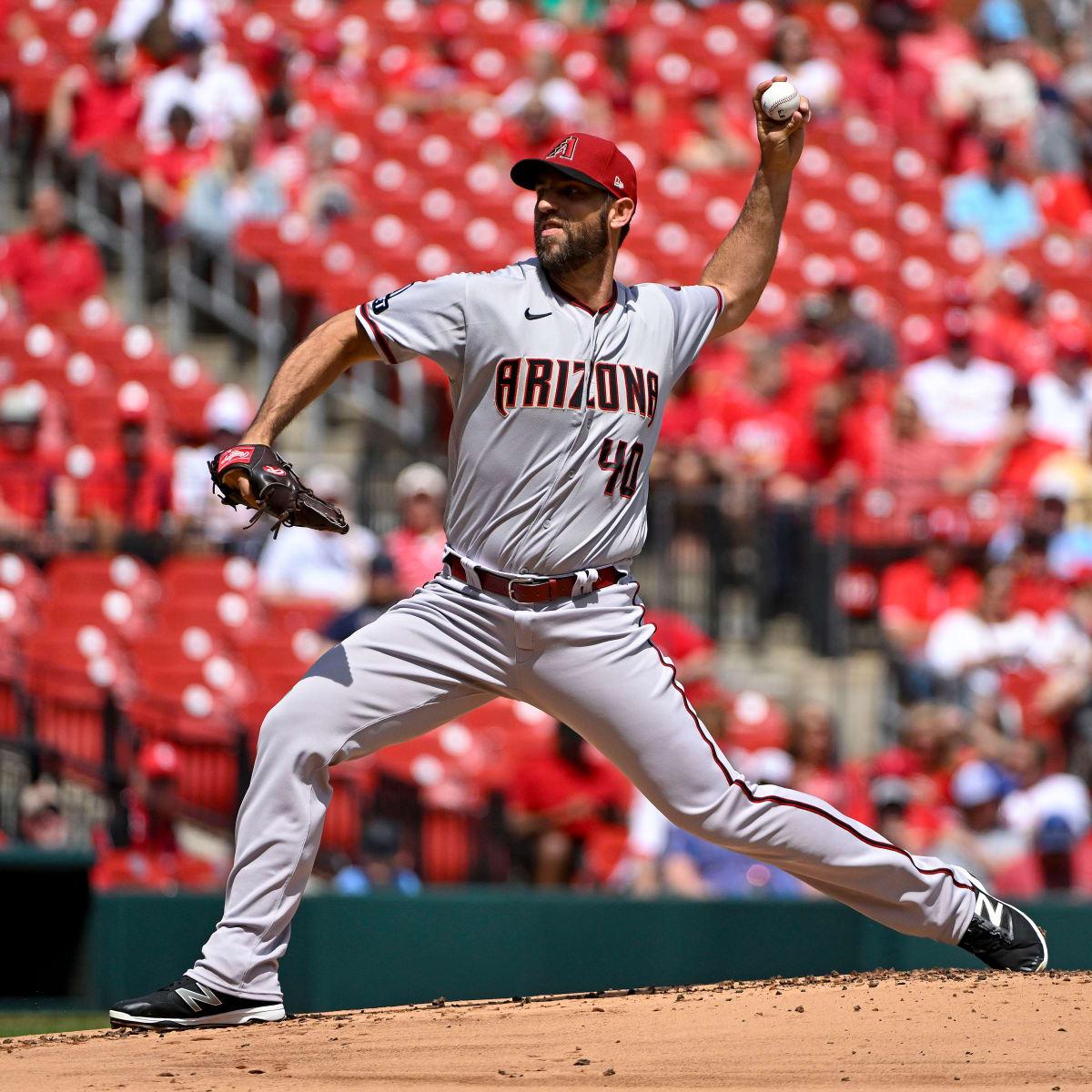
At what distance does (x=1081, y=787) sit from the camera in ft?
24.9

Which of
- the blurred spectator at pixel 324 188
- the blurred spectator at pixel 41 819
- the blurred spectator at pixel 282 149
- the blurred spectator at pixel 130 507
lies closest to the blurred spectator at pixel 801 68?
the blurred spectator at pixel 324 188

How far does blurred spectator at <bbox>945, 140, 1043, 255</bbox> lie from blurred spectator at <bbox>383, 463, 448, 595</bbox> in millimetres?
5736

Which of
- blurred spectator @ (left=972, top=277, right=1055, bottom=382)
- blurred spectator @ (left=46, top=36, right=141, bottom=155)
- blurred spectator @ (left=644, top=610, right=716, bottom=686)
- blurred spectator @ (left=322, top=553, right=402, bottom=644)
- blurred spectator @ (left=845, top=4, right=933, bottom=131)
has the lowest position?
blurred spectator @ (left=644, top=610, right=716, bottom=686)

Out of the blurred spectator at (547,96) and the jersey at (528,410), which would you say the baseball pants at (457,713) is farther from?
the blurred spectator at (547,96)

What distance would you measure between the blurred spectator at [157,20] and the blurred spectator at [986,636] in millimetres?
6691

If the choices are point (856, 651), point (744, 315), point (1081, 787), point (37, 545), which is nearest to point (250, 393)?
point (37, 545)

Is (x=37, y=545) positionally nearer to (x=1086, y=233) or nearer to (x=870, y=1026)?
(x=870, y=1026)

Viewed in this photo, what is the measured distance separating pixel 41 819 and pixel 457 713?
11.7ft

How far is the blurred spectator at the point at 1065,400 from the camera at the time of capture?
9648 millimetres

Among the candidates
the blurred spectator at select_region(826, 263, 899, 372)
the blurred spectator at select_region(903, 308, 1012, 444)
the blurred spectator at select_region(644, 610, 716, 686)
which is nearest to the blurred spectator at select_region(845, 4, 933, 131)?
the blurred spectator at select_region(826, 263, 899, 372)

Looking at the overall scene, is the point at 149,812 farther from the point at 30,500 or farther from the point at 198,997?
the point at 198,997

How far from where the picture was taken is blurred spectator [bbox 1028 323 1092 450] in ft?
31.7

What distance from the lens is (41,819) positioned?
694cm

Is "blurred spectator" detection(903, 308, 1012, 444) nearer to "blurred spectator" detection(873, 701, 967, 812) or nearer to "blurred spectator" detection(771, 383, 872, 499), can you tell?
"blurred spectator" detection(771, 383, 872, 499)
